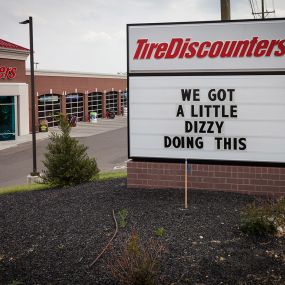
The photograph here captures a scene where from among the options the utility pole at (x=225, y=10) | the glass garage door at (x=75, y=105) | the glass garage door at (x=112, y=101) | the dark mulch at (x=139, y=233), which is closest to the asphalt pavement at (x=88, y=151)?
the glass garage door at (x=75, y=105)

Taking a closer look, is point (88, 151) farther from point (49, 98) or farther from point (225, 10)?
point (225, 10)

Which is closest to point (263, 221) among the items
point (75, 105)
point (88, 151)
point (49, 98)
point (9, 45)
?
point (88, 151)

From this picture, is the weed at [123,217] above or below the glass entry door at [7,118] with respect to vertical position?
below

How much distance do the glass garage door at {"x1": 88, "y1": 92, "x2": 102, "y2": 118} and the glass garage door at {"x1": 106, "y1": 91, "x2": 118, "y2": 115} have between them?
8.46ft

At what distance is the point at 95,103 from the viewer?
5756cm

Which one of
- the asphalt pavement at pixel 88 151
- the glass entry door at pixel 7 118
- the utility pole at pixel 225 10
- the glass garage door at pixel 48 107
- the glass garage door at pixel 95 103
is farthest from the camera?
the glass garage door at pixel 95 103

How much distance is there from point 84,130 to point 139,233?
37.4 meters

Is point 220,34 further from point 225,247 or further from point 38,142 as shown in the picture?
point 38,142

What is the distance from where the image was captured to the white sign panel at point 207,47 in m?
11.6

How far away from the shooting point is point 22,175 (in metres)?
24.0

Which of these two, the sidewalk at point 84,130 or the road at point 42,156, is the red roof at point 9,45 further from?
the road at point 42,156

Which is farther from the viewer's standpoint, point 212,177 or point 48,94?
point 48,94

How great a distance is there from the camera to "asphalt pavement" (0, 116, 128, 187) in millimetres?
24828

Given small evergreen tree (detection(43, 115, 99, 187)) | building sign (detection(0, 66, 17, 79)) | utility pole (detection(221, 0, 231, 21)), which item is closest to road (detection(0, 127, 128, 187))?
building sign (detection(0, 66, 17, 79))
